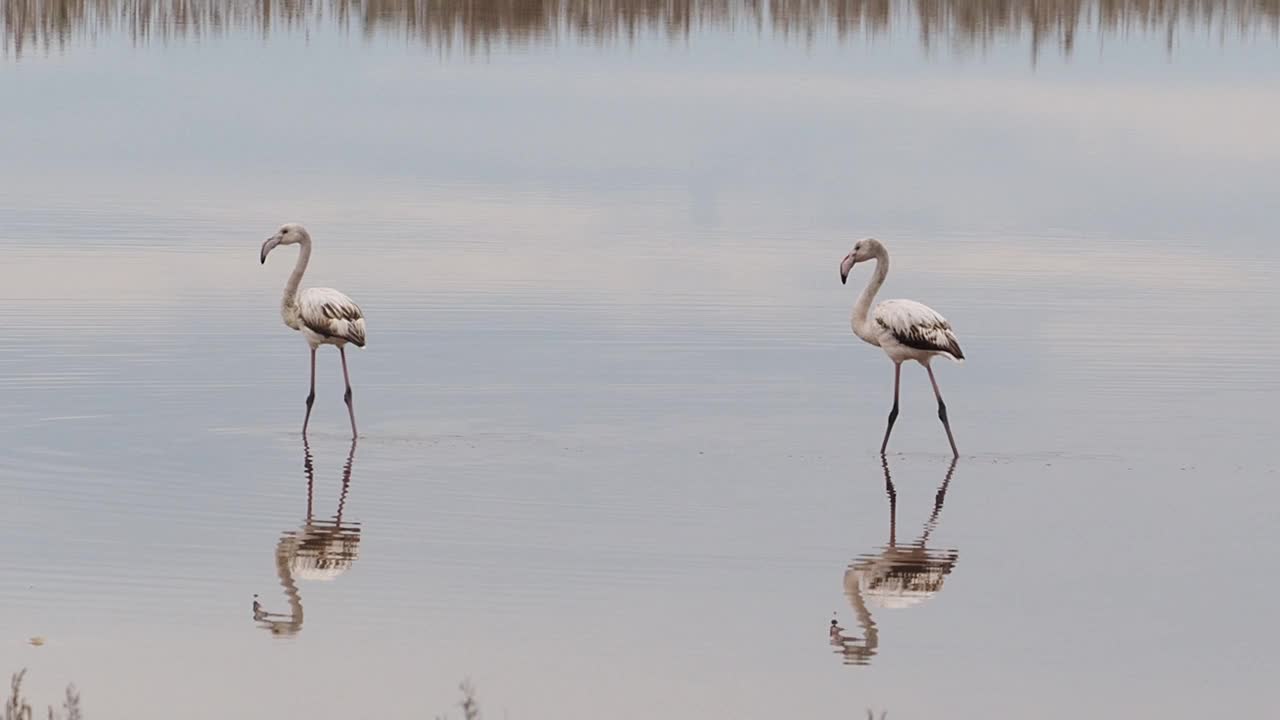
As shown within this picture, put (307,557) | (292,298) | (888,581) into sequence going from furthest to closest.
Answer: (292,298) → (307,557) → (888,581)

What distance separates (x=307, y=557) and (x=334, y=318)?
4.05 m

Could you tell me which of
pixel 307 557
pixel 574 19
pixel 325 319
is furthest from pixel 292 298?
pixel 574 19

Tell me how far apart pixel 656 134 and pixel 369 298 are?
12.4 metres

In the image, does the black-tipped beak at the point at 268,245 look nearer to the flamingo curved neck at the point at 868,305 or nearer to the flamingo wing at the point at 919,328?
the flamingo curved neck at the point at 868,305

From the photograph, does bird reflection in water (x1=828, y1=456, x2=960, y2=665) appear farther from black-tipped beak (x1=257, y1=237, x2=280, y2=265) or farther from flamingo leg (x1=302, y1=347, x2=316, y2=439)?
black-tipped beak (x1=257, y1=237, x2=280, y2=265)

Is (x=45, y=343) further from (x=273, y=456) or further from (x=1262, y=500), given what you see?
(x=1262, y=500)

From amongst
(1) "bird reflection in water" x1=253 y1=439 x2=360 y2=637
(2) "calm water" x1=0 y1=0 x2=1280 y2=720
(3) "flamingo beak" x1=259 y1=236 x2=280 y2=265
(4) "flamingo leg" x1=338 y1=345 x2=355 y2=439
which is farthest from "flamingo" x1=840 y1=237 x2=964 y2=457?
(1) "bird reflection in water" x1=253 y1=439 x2=360 y2=637

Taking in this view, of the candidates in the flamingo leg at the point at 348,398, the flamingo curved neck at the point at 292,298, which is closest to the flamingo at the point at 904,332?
the flamingo leg at the point at 348,398

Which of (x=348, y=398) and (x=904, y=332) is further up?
(x=904, y=332)

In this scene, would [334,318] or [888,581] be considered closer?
[888,581]

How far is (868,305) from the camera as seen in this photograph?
49.2 ft

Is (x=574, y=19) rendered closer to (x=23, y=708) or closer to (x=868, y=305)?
(x=868, y=305)

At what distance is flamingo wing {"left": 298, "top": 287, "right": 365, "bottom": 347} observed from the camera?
14.9 m

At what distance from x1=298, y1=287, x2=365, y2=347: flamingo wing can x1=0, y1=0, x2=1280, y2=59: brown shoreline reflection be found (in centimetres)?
2102
